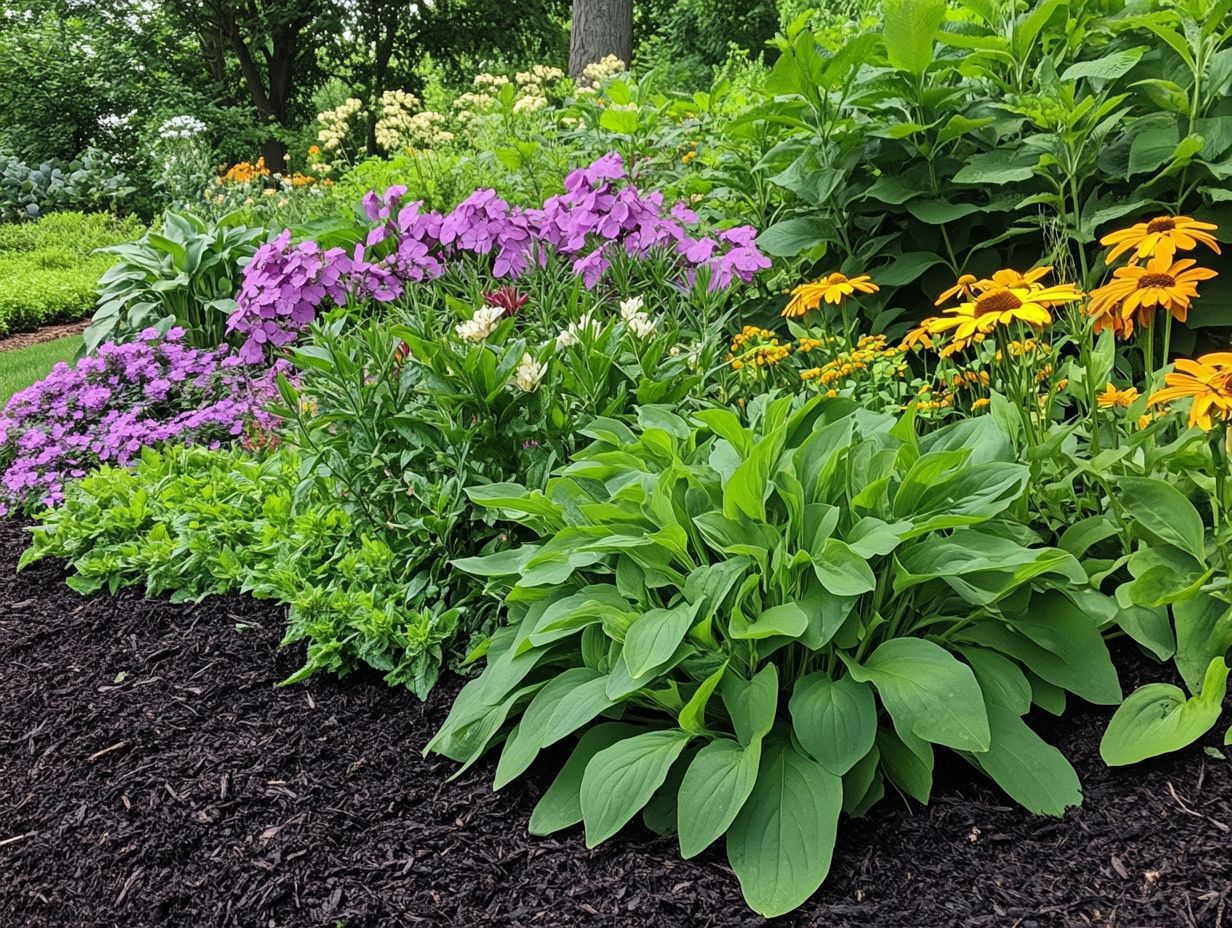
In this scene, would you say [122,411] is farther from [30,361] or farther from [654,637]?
[30,361]

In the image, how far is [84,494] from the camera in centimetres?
331

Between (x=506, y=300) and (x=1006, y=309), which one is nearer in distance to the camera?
(x=1006, y=309)

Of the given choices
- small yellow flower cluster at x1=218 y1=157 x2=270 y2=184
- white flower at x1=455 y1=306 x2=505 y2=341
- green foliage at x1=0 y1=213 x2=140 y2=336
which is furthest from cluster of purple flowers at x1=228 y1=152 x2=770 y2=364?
green foliage at x1=0 y1=213 x2=140 y2=336

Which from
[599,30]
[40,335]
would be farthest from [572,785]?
[599,30]

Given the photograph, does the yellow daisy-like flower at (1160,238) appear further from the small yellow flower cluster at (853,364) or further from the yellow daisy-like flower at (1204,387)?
the small yellow flower cluster at (853,364)

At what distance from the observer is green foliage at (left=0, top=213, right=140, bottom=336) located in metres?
8.38

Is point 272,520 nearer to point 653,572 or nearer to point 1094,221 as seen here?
point 653,572

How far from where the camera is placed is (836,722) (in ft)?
5.58

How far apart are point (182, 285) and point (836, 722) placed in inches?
158

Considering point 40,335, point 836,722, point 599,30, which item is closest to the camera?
point 836,722

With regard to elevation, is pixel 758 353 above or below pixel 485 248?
below

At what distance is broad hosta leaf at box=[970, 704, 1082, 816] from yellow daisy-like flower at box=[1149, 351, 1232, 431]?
636mm

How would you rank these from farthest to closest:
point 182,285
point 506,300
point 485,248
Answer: point 182,285 → point 485,248 → point 506,300

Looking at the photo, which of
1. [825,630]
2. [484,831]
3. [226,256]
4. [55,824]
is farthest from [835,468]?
[226,256]
